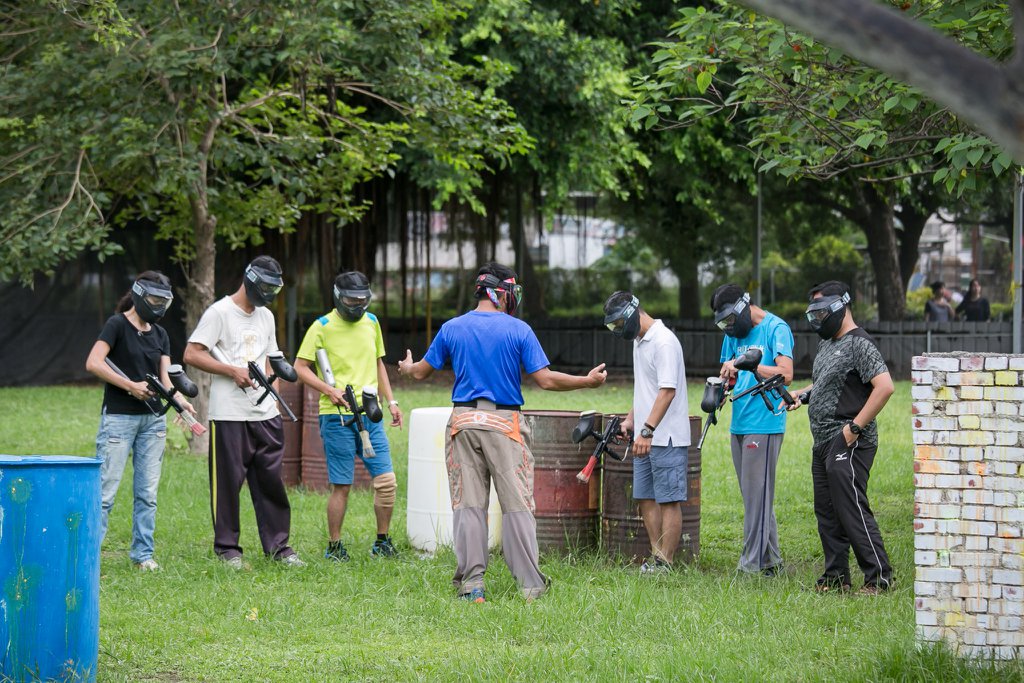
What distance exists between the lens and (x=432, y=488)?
8.56 m

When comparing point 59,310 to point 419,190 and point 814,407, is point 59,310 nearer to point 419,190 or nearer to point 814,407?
point 419,190

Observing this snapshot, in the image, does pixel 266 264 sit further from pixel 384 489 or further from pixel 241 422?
pixel 384 489

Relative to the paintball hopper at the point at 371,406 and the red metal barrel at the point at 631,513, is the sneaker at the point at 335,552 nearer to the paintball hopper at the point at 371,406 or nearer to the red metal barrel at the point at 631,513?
the paintball hopper at the point at 371,406

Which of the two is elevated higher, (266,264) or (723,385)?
(266,264)

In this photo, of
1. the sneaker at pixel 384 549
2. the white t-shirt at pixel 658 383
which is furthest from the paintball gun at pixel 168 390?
the white t-shirt at pixel 658 383

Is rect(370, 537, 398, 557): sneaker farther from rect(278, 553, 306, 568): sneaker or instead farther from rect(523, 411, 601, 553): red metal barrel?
rect(523, 411, 601, 553): red metal barrel

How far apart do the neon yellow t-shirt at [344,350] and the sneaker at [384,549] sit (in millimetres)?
973

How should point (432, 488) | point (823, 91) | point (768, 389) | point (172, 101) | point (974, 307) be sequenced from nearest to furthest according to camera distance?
point (768, 389) < point (432, 488) < point (823, 91) < point (172, 101) < point (974, 307)

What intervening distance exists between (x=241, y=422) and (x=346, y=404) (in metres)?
0.69

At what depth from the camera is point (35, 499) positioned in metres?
4.98

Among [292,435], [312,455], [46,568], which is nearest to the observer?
[46,568]

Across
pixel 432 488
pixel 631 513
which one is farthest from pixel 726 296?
pixel 432 488

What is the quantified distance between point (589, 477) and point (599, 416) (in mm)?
412

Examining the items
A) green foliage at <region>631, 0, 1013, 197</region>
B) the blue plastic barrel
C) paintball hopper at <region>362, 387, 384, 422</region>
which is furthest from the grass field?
green foliage at <region>631, 0, 1013, 197</region>
